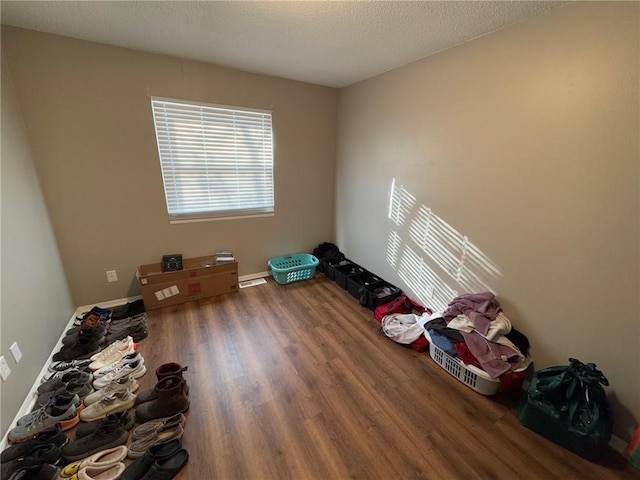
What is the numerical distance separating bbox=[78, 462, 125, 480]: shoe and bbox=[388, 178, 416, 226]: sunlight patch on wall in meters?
2.58

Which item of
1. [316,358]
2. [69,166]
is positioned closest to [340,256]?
[316,358]

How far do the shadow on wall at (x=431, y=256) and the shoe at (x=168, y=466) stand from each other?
2.09m

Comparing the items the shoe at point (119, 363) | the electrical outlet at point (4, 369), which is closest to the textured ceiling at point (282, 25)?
the electrical outlet at point (4, 369)

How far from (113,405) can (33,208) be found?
155cm

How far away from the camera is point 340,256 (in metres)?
3.53

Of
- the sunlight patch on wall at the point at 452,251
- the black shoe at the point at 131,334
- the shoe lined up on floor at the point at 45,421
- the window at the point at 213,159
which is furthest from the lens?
the window at the point at 213,159

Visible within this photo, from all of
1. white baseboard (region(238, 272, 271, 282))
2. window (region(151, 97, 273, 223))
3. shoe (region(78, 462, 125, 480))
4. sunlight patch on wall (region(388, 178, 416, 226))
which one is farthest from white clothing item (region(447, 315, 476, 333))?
window (region(151, 97, 273, 223))

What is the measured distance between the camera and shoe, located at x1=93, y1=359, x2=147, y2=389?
1693 millimetres

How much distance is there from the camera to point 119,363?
186 centimetres

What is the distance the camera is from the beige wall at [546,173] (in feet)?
4.31

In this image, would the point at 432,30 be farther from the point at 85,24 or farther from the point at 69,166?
the point at 69,166

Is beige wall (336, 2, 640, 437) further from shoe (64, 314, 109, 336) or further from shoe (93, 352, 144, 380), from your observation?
shoe (64, 314, 109, 336)

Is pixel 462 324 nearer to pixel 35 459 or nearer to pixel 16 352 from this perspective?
pixel 35 459

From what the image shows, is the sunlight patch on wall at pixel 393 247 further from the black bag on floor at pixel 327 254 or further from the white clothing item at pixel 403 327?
the black bag on floor at pixel 327 254
